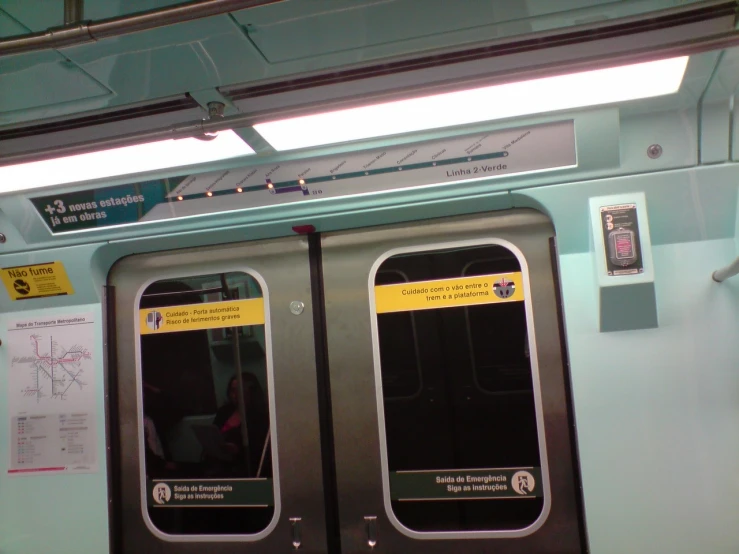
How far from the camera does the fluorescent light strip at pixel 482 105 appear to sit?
253 cm

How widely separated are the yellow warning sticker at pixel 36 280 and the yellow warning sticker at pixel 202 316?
43 centimetres

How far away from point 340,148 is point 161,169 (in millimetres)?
844

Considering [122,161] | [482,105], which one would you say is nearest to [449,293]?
[482,105]

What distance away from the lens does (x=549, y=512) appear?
3.06m

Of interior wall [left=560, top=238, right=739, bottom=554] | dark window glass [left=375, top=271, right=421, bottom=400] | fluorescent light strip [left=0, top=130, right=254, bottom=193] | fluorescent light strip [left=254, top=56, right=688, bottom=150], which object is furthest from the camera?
dark window glass [left=375, top=271, right=421, bottom=400]

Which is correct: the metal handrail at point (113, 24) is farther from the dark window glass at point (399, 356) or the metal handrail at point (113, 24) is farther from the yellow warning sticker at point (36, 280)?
the yellow warning sticker at point (36, 280)

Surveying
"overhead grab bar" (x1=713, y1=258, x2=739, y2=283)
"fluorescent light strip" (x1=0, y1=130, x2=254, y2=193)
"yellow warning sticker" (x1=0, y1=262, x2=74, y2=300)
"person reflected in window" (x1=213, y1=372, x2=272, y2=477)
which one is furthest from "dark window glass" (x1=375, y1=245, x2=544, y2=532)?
"yellow warning sticker" (x1=0, y1=262, x2=74, y2=300)

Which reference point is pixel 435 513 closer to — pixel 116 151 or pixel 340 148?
pixel 340 148

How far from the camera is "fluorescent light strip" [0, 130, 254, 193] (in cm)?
294

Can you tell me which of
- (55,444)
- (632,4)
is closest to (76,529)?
(55,444)

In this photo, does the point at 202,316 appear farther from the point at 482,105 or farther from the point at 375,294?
the point at 482,105

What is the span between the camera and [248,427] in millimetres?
3436

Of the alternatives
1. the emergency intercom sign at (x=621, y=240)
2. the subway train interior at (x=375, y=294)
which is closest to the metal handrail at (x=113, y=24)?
the subway train interior at (x=375, y=294)

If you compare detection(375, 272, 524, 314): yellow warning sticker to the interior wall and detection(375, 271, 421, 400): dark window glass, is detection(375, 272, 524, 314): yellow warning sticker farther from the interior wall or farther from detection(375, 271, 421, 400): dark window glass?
the interior wall
